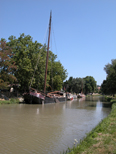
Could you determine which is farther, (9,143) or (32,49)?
(32,49)

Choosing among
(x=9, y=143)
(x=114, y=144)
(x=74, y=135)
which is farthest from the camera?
(x=74, y=135)

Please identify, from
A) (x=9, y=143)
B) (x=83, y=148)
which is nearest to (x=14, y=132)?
(x=9, y=143)

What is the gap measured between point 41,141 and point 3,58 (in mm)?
24091

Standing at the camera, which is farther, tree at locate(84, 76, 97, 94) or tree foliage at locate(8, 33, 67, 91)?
tree at locate(84, 76, 97, 94)

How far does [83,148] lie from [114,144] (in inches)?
53.1

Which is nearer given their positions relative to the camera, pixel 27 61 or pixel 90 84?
pixel 27 61

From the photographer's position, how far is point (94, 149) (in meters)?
6.37

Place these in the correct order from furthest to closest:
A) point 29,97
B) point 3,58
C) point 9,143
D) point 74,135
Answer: point 29,97, point 3,58, point 74,135, point 9,143

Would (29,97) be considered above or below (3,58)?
below

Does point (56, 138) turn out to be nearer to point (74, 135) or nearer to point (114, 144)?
point (74, 135)

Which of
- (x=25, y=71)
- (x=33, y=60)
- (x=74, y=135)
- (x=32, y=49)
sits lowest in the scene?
(x=74, y=135)

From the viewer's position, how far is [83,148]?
6.46 m

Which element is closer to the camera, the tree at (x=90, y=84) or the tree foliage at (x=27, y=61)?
the tree foliage at (x=27, y=61)

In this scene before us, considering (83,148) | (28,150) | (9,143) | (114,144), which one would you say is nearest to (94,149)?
(83,148)
